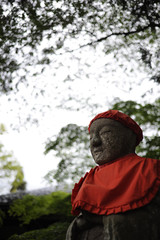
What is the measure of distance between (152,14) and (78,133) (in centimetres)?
350

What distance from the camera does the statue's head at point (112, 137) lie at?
7.22ft

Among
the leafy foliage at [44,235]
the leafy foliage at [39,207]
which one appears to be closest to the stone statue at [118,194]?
the leafy foliage at [44,235]

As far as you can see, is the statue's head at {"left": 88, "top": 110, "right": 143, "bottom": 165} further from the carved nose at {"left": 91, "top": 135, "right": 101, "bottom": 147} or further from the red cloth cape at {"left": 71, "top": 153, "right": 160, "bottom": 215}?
the red cloth cape at {"left": 71, "top": 153, "right": 160, "bottom": 215}

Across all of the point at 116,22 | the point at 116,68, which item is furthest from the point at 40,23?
the point at 116,68

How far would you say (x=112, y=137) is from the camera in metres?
2.21

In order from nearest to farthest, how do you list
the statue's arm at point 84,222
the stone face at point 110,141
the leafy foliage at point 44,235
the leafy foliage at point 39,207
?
1. the statue's arm at point 84,222
2. the stone face at point 110,141
3. the leafy foliage at point 44,235
4. the leafy foliage at point 39,207

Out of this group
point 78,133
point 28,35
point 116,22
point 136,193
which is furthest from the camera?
point 78,133

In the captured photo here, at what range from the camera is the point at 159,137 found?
4953mm

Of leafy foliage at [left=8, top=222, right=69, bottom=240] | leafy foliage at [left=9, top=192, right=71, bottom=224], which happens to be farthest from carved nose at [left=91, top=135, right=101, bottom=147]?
leafy foliage at [left=9, top=192, right=71, bottom=224]

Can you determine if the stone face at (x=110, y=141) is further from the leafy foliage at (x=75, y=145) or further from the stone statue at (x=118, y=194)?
the leafy foliage at (x=75, y=145)

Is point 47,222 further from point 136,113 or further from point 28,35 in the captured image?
point 28,35

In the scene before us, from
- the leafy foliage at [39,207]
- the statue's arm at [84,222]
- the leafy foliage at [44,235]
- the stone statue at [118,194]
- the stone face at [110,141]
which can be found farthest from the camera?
the leafy foliage at [39,207]

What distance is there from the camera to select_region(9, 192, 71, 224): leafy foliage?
17.3 ft

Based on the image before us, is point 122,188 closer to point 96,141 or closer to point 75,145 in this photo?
point 96,141
